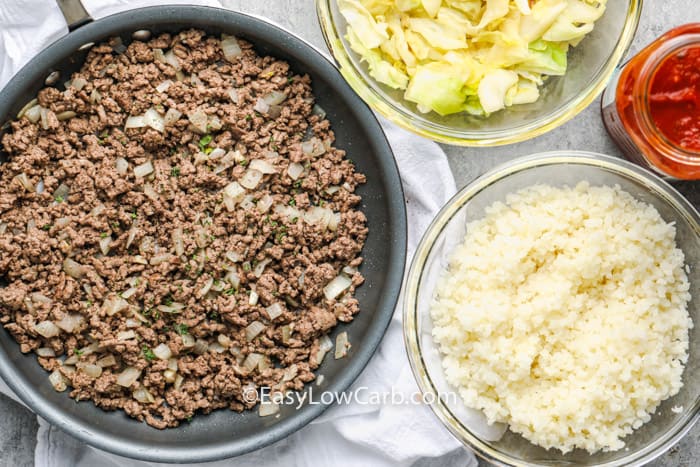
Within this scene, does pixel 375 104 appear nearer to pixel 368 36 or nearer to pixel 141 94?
pixel 368 36

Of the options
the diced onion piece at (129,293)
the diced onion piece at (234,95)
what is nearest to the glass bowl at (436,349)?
the diced onion piece at (234,95)

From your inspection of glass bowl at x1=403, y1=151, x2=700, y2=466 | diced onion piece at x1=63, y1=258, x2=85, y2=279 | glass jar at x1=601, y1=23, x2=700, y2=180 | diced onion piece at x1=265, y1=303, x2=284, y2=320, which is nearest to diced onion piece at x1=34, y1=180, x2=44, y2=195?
diced onion piece at x1=63, y1=258, x2=85, y2=279

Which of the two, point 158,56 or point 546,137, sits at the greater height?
point 158,56

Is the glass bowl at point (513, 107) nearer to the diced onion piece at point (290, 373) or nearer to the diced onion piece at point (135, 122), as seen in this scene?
the diced onion piece at point (135, 122)

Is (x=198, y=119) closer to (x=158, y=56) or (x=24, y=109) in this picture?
(x=158, y=56)

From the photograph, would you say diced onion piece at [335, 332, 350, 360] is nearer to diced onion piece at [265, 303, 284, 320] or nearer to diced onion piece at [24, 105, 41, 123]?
diced onion piece at [265, 303, 284, 320]

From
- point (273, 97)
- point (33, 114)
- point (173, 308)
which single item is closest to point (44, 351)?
point (173, 308)

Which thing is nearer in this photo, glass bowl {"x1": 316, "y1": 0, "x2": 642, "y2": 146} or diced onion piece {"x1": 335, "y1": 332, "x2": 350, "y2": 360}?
glass bowl {"x1": 316, "y1": 0, "x2": 642, "y2": 146}
